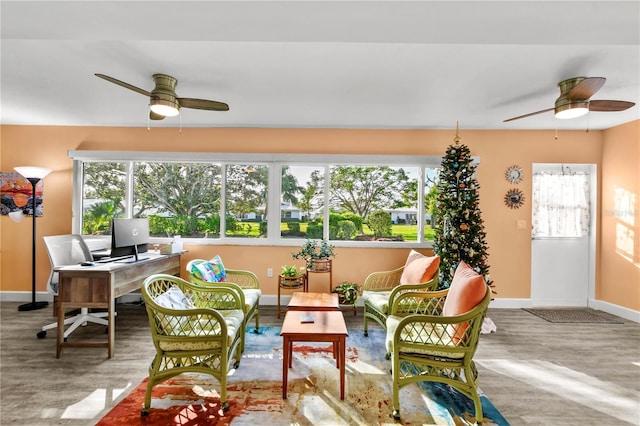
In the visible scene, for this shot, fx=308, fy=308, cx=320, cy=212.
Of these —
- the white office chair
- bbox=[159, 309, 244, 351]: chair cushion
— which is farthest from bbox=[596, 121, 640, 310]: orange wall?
the white office chair

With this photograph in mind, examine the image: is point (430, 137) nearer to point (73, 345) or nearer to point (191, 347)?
point (191, 347)

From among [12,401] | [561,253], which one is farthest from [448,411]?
[561,253]

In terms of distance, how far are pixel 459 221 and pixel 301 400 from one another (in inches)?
109

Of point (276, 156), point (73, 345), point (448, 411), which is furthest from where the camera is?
point (276, 156)

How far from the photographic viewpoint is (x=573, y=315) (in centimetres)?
431

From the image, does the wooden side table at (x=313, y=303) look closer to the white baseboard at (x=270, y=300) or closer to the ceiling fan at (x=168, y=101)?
the white baseboard at (x=270, y=300)

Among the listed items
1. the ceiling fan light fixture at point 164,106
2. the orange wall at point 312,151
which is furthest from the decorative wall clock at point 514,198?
the ceiling fan light fixture at point 164,106

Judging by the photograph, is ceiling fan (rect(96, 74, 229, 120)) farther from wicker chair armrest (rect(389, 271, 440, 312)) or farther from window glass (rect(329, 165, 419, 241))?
wicker chair armrest (rect(389, 271, 440, 312))

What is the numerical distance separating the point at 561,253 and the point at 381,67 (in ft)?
13.7

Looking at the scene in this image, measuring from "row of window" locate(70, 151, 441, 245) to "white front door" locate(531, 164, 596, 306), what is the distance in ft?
5.85

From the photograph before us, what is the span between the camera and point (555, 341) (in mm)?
3443

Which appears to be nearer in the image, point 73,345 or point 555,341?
point 73,345

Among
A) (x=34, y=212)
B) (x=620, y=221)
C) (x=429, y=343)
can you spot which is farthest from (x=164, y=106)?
(x=620, y=221)

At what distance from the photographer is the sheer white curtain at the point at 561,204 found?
4734 millimetres
